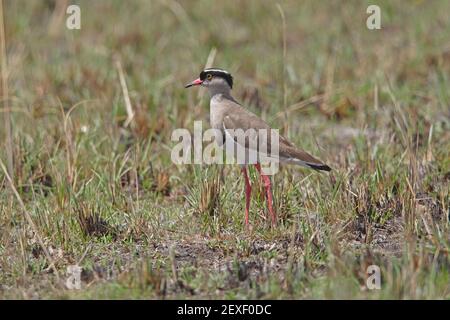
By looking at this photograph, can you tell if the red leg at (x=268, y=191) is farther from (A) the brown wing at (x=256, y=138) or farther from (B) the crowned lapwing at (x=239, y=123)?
(A) the brown wing at (x=256, y=138)

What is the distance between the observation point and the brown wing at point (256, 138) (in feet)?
19.8

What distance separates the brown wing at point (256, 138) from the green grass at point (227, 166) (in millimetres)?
259

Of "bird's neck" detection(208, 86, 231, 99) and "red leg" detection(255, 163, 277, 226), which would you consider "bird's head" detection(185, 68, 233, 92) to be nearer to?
"bird's neck" detection(208, 86, 231, 99)

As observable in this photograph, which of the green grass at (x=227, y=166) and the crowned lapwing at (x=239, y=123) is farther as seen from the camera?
the crowned lapwing at (x=239, y=123)

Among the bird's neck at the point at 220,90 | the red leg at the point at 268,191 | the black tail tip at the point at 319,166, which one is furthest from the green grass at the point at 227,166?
the bird's neck at the point at 220,90

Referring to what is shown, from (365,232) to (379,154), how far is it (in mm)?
1198

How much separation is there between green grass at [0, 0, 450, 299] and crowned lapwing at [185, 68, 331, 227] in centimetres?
13

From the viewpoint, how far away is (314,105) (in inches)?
336

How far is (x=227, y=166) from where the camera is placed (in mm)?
6898

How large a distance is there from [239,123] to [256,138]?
0.57 ft

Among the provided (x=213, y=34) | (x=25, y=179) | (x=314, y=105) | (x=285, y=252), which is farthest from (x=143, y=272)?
(x=213, y=34)
